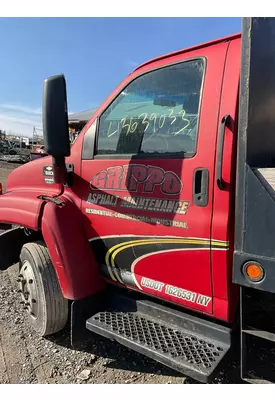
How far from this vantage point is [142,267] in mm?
2318

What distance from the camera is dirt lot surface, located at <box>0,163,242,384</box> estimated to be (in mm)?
2514

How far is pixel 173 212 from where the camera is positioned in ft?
6.93

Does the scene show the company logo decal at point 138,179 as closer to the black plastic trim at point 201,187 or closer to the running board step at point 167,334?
the black plastic trim at point 201,187

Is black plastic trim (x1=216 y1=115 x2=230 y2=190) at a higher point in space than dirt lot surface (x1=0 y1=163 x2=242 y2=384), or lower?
higher

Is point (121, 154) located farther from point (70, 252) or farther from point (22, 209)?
point (22, 209)

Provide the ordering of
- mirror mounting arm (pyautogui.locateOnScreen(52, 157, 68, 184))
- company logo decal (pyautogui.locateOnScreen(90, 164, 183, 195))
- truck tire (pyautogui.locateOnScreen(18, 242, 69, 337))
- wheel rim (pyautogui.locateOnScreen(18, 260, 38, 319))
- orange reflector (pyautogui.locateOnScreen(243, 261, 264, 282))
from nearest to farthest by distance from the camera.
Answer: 1. orange reflector (pyautogui.locateOnScreen(243, 261, 264, 282))
2. company logo decal (pyautogui.locateOnScreen(90, 164, 183, 195))
3. mirror mounting arm (pyautogui.locateOnScreen(52, 157, 68, 184))
4. truck tire (pyautogui.locateOnScreen(18, 242, 69, 337))
5. wheel rim (pyautogui.locateOnScreen(18, 260, 38, 319))

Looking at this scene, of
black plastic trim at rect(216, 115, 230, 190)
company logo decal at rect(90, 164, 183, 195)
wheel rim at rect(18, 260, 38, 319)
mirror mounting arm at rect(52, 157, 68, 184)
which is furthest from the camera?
wheel rim at rect(18, 260, 38, 319)

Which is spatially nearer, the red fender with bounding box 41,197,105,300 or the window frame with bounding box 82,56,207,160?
the window frame with bounding box 82,56,207,160

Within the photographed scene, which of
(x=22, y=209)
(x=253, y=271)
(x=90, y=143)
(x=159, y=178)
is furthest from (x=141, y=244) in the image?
(x=22, y=209)

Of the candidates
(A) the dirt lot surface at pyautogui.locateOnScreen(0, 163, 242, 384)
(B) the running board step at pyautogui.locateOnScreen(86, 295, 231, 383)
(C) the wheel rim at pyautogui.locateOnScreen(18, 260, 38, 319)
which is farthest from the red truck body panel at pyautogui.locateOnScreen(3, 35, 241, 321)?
(A) the dirt lot surface at pyautogui.locateOnScreen(0, 163, 242, 384)

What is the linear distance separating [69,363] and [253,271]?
1.80 meters

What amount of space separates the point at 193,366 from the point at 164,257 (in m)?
0.65

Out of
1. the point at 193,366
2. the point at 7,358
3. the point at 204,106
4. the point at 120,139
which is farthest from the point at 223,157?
the point at 7,358

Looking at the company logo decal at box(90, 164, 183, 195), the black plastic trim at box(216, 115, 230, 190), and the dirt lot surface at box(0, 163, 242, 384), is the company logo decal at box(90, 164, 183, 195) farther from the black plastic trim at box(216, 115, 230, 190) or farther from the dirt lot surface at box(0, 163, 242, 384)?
the dirt lot surface at box(0, 163, 242, 384)
